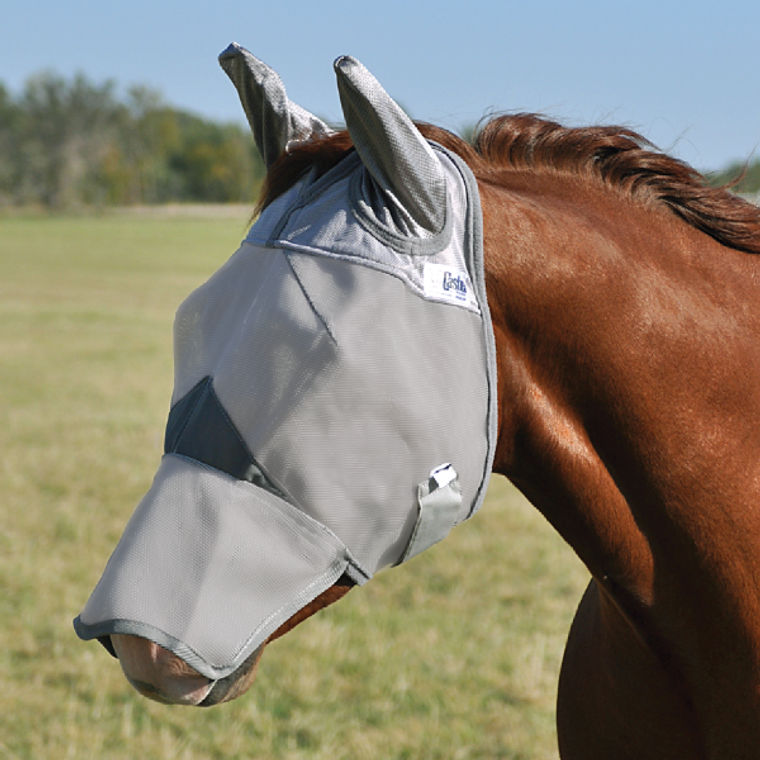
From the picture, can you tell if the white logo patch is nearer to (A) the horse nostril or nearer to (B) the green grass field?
(A) the horse nostril

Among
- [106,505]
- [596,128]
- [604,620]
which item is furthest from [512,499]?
[596,128]

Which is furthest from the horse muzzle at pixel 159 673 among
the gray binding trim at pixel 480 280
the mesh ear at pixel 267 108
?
the mesh ear at pixel 267 108

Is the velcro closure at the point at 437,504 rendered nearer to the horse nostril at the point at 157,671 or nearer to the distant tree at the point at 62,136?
the horse nostril at the point at 157,671

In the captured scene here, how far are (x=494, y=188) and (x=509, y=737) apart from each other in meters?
2.29

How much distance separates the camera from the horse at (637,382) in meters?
1.20

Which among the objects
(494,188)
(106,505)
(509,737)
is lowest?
(106,505)

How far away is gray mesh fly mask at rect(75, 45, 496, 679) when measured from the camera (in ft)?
3.44

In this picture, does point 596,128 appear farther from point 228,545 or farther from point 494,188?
point 228,545

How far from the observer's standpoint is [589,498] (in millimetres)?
1253

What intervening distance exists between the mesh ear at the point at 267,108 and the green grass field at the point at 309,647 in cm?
226

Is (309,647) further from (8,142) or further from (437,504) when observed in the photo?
(8,142)

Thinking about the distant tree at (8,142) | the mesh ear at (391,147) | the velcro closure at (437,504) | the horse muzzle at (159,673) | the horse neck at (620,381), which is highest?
the mesh ear at (391,147)

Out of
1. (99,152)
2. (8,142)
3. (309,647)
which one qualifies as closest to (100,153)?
(99,152)

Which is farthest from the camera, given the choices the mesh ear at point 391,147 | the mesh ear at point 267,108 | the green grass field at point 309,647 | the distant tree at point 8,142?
the distant tree at point 8,142
